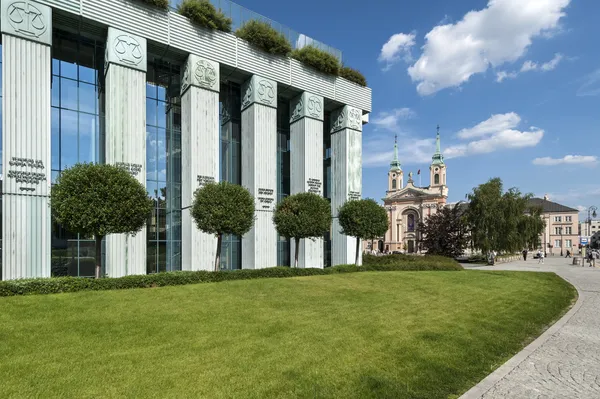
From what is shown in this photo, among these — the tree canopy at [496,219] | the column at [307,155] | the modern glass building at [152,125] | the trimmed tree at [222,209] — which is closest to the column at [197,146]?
the modern glass building at [152,125]

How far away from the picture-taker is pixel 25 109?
57.3 feet

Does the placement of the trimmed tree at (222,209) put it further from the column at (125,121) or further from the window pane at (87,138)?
the window pane at (87,138)

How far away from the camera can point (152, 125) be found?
24.0 metres

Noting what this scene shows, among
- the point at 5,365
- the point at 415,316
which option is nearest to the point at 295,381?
the point at 5,365

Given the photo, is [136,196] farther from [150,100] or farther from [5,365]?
[150,100]

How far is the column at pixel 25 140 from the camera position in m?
16.7

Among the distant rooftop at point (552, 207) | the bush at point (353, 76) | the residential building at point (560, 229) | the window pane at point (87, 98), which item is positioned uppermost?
the bush at point (353, 76)

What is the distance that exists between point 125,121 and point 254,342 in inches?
666

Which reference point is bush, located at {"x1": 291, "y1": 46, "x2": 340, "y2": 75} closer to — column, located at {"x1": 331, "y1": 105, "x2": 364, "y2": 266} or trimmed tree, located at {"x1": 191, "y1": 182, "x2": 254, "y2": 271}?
column, located at {"x1": 331, "y1": 105, "x2": 364, "y2": 266}

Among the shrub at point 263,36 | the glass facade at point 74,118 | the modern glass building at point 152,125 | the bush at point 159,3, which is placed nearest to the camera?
the modern glass building at point 152,125

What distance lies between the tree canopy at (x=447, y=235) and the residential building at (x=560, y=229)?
62.9 metres

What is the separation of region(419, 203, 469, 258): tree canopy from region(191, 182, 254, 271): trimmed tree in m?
37.3

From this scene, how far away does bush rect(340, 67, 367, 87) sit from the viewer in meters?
32.1

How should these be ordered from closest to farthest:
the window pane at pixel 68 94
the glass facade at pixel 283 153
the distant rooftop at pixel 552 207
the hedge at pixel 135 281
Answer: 1. the hedge at pixel 135 281
2. the window pane at pixel 68 94
3. the glass facade at pixel 283 153
4. the distant rooftop at pixel 552 207
